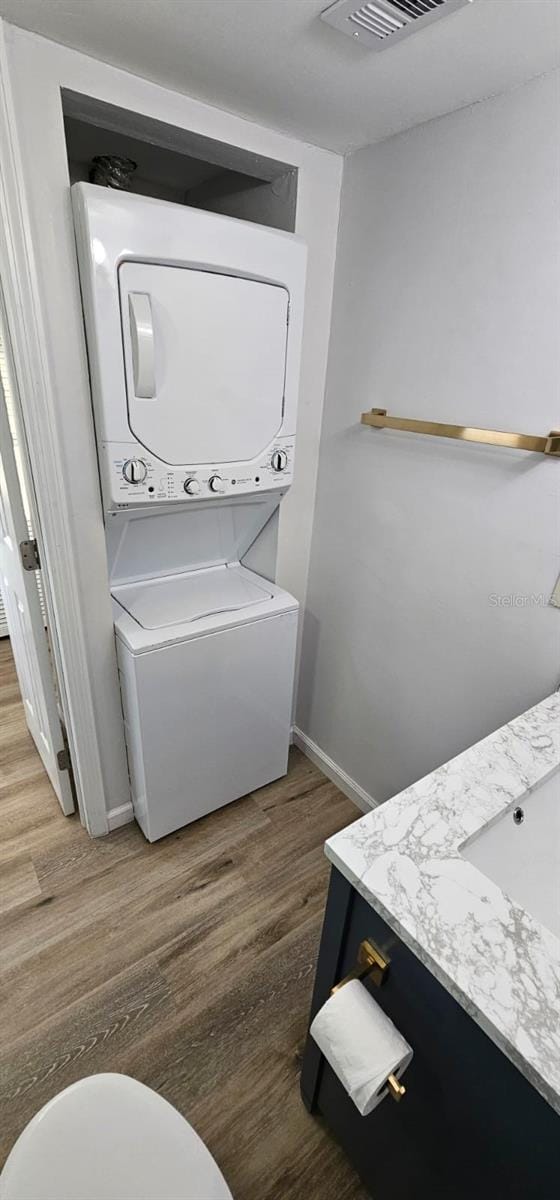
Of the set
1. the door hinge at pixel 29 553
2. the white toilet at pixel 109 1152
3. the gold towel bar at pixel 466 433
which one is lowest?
the white toilet at pixel 109 1152

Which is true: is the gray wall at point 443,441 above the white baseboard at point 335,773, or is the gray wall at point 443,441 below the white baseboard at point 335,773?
above

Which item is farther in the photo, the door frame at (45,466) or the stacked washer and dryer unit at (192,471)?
Answer: the stacked washer and dryer unit at (192,471)

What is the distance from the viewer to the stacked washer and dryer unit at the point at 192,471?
1257mm

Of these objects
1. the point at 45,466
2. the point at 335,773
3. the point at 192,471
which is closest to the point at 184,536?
the point at 192,471

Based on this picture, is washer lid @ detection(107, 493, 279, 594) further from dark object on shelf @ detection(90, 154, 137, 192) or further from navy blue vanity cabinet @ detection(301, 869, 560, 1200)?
navy blue vanity cabinet @ detection(301, 869, 560, 1200)

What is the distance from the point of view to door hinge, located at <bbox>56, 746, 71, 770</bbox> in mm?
1903

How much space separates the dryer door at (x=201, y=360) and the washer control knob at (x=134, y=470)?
2.2 inches

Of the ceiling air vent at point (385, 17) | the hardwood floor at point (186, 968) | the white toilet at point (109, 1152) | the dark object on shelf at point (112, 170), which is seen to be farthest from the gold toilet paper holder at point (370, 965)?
the dark object on shelf at point (112, 170)

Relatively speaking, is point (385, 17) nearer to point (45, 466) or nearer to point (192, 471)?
point (192, 471)

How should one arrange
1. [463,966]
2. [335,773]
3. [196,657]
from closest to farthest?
[463,966], [196,657], [335,773]

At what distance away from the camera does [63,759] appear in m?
1.92

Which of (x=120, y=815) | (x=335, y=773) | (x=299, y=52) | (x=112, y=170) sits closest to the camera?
(x=299, y=52)

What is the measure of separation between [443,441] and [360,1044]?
1360 millimetres

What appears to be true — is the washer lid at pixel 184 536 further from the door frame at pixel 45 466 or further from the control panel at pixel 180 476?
the door frame at pixel 45 466
